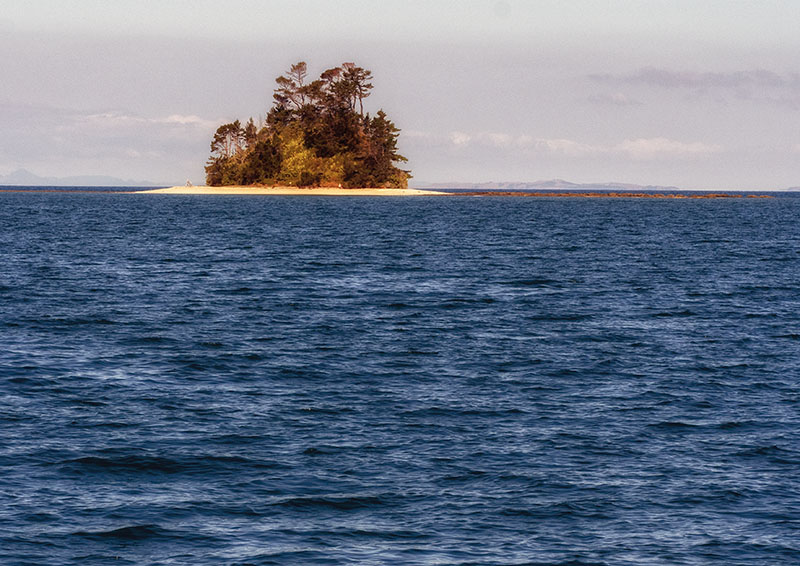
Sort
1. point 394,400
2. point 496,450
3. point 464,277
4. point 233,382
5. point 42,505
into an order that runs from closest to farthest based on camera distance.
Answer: point 42,505, point 496,450, point 394,400, point 233,382, point 464,277

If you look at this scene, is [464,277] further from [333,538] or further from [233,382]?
[333,538]

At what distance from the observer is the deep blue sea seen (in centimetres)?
1753

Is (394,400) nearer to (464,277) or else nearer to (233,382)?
(233,382)

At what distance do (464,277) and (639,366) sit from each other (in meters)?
29.2

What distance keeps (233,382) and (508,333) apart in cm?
1335

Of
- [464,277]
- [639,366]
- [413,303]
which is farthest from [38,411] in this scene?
[464,277]

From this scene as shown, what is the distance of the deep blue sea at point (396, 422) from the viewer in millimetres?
17531

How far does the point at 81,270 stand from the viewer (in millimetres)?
62438

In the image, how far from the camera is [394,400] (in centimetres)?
2747

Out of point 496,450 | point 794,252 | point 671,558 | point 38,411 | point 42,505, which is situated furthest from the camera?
point 794,252

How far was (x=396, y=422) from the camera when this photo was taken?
25.0m

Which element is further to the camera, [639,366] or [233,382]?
[639,366]

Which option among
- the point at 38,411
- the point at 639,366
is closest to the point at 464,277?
the point at 639,366

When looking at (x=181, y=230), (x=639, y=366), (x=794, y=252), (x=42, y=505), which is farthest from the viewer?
(x=181, y=230)
